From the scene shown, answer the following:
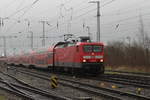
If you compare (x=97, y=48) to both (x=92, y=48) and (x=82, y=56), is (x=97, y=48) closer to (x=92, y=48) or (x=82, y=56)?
(x=92, y=48)

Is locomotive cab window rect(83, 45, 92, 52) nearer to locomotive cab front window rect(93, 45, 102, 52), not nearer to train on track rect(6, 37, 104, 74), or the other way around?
train on track rect(6, 37, 104, 74)

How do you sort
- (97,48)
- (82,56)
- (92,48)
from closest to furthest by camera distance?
(82,56)
(92,48)
(97,48)

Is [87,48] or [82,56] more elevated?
[87,48]

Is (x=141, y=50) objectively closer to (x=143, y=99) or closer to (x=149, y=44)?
(x=149, y=44)

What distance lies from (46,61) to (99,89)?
19615 mm

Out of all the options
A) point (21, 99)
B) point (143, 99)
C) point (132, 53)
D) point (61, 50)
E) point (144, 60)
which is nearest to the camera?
point (143, 99)

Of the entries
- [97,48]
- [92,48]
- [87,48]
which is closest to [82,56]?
[87,48]

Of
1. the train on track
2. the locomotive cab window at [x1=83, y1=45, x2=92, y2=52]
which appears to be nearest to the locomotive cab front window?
the train on track

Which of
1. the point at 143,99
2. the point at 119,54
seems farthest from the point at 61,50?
the point at 143,99

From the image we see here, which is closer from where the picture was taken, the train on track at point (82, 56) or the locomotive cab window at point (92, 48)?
the train on track at point (82, 56)

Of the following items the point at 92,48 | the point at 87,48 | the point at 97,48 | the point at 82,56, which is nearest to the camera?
the point at 82,56

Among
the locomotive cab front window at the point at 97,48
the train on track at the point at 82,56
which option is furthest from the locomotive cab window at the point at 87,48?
the locomotive cab front window at the point at 97,48

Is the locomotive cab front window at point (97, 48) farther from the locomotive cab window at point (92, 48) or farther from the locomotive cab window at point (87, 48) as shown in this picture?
the locomotive cab window at point (87, 48)

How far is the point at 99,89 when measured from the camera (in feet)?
→ 57.3
